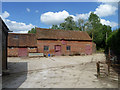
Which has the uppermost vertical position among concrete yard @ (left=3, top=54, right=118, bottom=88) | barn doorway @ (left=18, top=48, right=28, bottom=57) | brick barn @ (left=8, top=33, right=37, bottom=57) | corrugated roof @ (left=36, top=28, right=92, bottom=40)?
corrugated roof @ (left=36, top=28, right=92, bottom=40)

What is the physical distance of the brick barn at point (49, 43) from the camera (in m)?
20.2

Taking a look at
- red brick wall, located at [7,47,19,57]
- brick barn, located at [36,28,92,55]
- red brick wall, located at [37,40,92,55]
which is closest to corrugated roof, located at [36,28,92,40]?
brick barn, located at [36,28,92,55]

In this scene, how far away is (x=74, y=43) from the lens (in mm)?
23922

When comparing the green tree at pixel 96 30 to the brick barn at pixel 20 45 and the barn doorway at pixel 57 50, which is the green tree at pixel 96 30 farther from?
the brick barn at pixel 20 45

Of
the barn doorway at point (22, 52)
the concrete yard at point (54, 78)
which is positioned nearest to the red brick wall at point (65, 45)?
the barn doorway at point (22, 52)

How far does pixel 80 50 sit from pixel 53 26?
42.3 m

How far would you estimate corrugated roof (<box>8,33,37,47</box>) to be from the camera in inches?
794

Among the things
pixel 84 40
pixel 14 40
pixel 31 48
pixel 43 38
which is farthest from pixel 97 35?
pixel 14 40

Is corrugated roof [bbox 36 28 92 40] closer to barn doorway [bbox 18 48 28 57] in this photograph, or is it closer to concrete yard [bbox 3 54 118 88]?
barn doorway [bbox 18 48 28 57]

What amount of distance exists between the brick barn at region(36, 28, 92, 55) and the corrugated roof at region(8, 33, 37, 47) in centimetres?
130

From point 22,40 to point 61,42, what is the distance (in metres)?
8.53

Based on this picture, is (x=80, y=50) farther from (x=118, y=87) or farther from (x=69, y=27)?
(x=69, y=27)

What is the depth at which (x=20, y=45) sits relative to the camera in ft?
65.7

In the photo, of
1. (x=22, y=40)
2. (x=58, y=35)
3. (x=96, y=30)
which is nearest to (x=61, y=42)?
(x=58, y=35)
